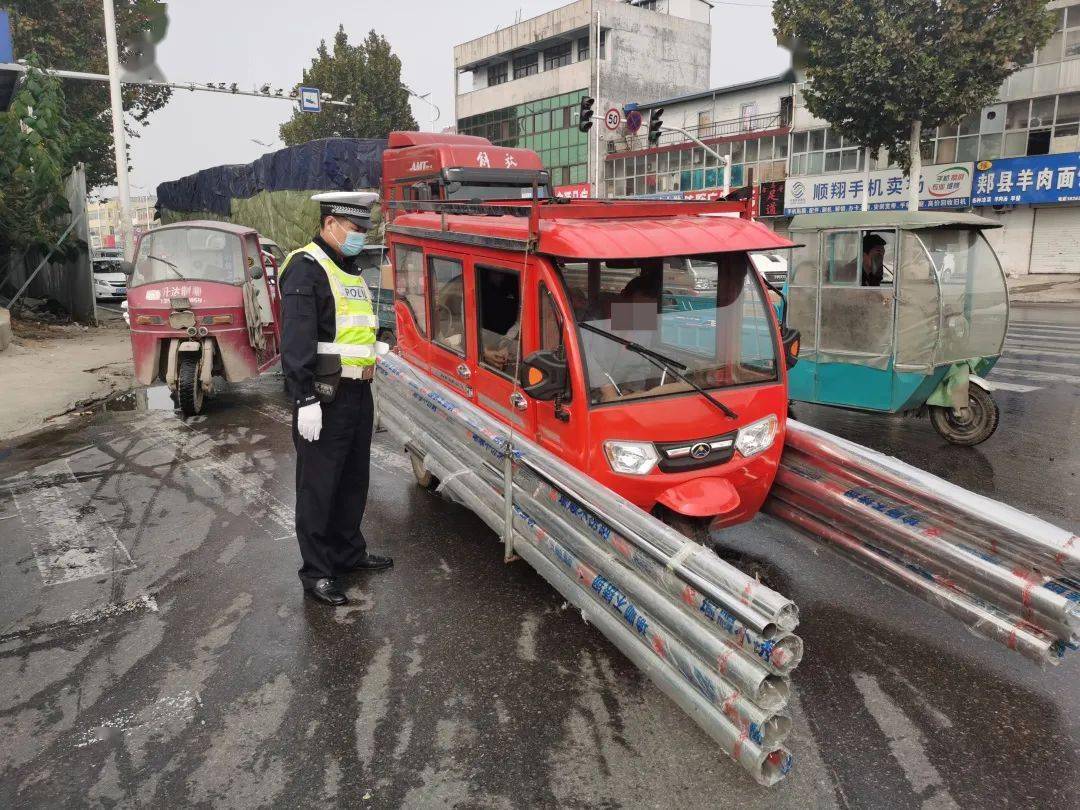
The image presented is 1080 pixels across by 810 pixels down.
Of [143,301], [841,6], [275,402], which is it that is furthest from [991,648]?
[841,6]

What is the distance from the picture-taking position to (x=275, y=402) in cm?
1014

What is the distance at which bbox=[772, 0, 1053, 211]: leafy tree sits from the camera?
20.4 meters

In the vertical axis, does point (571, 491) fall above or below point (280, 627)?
above

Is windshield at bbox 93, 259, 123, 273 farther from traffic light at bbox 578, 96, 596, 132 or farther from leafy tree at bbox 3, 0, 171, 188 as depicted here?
traffic light at bbox 578, 96, 596, 132

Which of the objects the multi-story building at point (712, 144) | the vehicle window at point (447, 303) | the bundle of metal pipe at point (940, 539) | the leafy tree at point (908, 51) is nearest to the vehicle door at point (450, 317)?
the vehicle window at point (447, 303)

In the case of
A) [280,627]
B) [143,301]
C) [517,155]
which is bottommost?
[280,627]

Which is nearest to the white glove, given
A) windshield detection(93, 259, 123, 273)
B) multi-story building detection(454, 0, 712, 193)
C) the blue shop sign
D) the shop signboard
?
windshield detection(93, 259, 123, 273)

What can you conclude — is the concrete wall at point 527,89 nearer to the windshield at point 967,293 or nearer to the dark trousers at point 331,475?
the windshield at point 967,293

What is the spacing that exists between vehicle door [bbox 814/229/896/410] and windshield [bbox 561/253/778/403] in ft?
11.7

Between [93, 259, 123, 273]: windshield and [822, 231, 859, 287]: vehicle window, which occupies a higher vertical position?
[822, 231, 859, 287]: vehicle window

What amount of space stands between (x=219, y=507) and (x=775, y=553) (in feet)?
13.7

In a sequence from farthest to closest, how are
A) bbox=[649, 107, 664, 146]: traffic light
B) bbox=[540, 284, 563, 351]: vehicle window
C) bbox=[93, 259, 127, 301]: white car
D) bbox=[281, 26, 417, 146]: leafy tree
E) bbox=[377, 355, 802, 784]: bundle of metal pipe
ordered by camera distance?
bbox=[281, 26, 417, 146]: leafy tree < bbox=[93, 259, 127, 301]: white car < bbox=[649, 107, 664, 146]: traffic light < bbox=[540, 284, 563, 351]: vehicle window < bbox=[377, 355, 802, 784]: bundle of metal pipe

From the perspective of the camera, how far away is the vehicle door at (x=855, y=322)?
7.44 metres

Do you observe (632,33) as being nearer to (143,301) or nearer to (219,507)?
(143,301)
